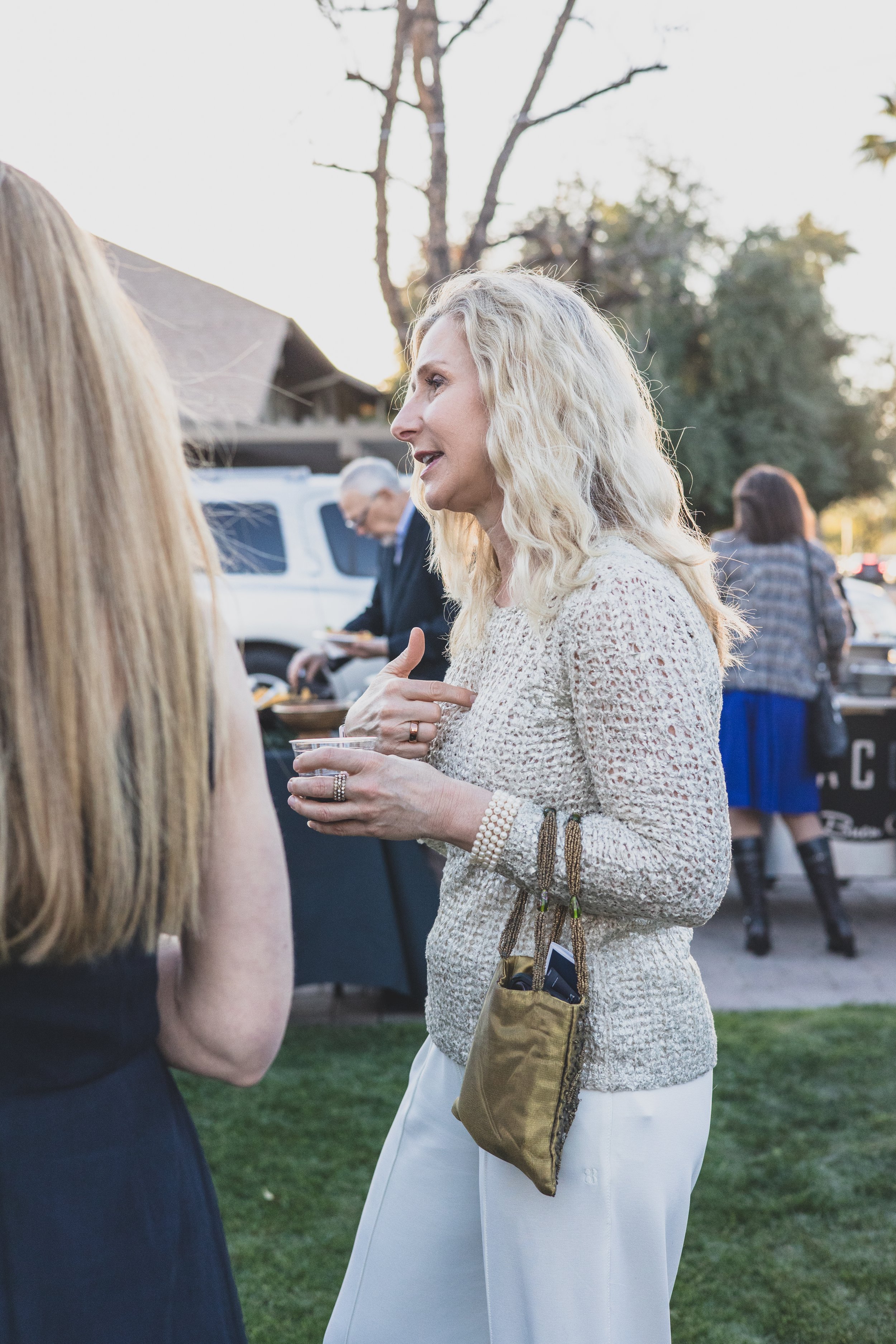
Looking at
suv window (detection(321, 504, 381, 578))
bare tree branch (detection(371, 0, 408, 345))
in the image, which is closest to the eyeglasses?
bare tree branch (detection(371, 0, 408, 345))

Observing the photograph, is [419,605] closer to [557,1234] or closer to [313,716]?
[313,716]

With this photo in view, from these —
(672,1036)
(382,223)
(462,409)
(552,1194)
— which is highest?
(382,223)

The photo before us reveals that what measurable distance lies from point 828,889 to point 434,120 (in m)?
6.82

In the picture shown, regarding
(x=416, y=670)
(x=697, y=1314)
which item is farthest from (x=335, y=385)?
(x=697, y=1314)

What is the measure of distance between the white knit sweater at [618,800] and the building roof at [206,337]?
0.56 meters

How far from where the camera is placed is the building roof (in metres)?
1.61

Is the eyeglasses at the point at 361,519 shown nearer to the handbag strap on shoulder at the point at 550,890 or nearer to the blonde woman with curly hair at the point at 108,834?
the handbag strap on shoulder at the point at 550,890

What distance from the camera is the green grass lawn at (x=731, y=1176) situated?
2.83 m

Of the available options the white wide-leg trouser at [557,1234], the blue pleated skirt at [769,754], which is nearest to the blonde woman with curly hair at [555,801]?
the white wide-leg trouser at [557,1234]

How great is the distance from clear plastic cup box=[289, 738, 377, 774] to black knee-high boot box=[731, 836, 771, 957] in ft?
14.2

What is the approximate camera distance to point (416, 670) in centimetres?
444

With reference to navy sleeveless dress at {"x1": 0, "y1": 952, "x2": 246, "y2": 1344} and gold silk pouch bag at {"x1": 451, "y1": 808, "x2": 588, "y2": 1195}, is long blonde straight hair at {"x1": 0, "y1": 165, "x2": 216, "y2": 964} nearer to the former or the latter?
navy sleeveless dress at {"x1": 0, "y1": 952, "x2": 246, "y2": 1344}

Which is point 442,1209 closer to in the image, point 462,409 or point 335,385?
point 462,409

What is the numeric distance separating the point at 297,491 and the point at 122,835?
29.7ft
